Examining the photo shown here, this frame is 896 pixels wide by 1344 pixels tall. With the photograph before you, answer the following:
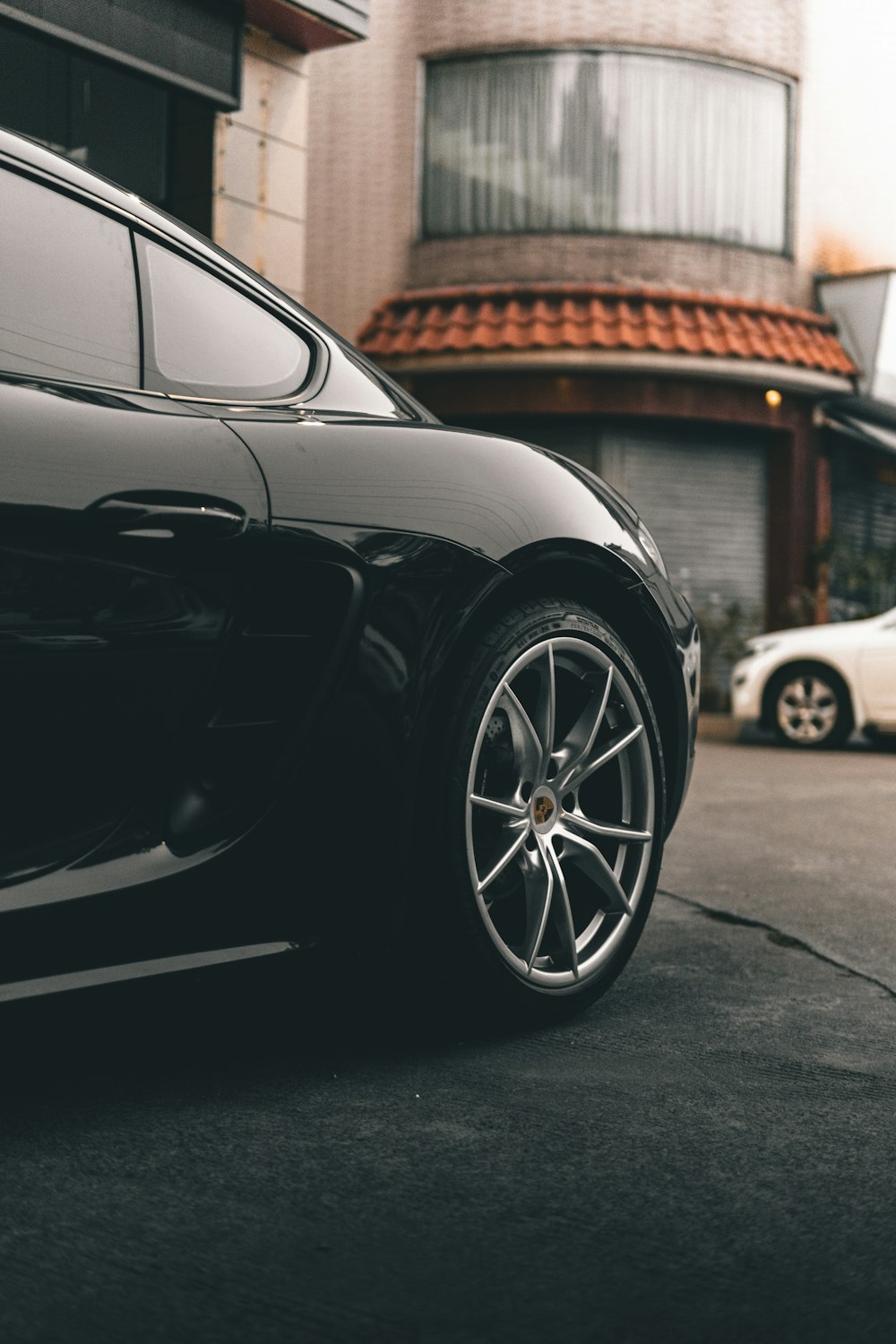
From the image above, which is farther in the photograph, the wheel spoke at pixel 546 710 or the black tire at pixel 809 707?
the black tire at pixel 809 707

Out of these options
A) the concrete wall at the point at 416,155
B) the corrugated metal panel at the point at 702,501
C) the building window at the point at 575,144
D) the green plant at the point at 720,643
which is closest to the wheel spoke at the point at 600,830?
the green plant at the point at 720,643

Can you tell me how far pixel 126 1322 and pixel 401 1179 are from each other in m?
0.58

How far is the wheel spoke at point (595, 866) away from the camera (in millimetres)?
3262

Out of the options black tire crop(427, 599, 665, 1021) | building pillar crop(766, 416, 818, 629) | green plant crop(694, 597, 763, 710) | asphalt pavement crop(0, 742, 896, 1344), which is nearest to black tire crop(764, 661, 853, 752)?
green plant crop(694, 597, 763, 710)

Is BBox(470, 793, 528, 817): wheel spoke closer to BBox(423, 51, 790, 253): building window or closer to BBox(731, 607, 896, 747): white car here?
BBox(731, 607, 896, 747): white car

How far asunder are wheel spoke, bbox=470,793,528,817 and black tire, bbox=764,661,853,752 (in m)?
9.56

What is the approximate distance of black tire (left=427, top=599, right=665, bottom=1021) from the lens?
2.99 metres

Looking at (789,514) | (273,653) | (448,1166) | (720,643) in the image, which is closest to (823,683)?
(720,643)

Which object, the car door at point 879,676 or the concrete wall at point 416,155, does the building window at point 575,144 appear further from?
the car door at point 879,676

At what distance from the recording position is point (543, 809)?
3230 millimetres

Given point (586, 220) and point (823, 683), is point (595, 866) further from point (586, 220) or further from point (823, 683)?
point (586, 220)

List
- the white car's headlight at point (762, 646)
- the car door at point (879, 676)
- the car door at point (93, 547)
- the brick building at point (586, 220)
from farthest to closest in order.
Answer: the brick building at point (586, 220)
the white car's headlight at point (762, 646)
the car door at point (879, 676)
the car door at point (93, 547)

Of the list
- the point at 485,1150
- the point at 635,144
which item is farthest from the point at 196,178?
the point at 485,1150

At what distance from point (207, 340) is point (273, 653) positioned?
0.59 metres
